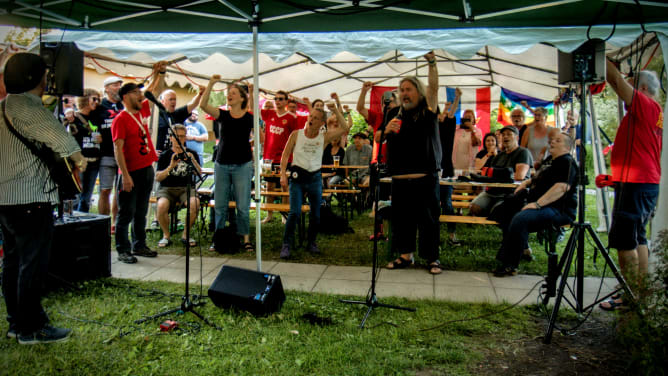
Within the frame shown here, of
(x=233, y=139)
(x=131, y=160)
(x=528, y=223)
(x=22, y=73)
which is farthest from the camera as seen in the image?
(x=233, y=139)

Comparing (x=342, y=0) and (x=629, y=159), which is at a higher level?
(x=342, y=0)

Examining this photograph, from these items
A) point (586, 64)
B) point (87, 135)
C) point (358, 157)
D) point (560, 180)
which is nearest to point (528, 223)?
point (560, 180)

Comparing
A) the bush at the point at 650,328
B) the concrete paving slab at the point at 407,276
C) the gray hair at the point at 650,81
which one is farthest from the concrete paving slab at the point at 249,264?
the gray hair at the point at 650,81

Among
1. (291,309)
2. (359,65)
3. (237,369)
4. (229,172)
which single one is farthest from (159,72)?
(359,65)

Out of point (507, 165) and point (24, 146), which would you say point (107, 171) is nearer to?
point (24, 146)

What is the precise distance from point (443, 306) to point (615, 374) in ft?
4.65

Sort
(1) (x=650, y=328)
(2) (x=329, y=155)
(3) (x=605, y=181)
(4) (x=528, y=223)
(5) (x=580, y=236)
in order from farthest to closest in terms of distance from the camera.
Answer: (2) (x=329, y=155) → (4) (x=528, y=223) → (3) (x=605, y=181) → (5) (x=580, y=236) → (1) (x=650, y=328)

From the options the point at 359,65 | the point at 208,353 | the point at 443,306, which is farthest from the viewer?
the point at 359,65

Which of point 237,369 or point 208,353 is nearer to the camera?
point 237,369

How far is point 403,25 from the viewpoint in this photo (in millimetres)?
4535

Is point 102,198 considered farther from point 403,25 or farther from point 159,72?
point 403,25

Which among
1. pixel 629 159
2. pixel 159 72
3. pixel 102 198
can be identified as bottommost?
pixel 102 198

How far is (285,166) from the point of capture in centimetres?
579

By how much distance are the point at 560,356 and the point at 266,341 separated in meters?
2.07
